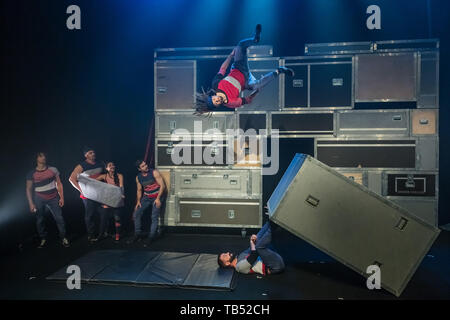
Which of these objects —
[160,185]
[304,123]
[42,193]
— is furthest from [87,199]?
[304,123]

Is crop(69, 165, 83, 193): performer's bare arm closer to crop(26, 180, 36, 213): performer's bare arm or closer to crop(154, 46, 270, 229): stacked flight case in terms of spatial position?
crop(26, 180, 36, 213): performer's bare arm

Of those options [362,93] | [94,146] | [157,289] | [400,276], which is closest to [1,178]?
[94,146]

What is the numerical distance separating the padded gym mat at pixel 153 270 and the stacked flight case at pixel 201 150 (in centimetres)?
112

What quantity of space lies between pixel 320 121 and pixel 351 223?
2.42 meters

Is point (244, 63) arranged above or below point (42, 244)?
above

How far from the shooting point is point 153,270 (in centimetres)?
362

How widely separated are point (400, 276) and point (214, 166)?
3.20 m

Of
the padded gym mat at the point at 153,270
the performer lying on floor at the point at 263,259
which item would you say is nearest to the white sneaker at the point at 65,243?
the padded gym mat at the point at 153,270

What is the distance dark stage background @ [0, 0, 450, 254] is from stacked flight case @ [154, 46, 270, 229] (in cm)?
60

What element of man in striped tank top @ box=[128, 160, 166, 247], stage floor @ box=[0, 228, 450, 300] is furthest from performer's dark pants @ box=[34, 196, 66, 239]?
man in striped tank top @ box=[128, 160, 166, 247]

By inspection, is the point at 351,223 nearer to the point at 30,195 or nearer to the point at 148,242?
the point at 148,242

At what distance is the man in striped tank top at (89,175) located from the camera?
4.77 metres

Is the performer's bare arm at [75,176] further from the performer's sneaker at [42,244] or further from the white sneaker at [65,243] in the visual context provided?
the performer's sneaker at [42,244]

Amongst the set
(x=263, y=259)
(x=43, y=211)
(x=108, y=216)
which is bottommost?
(x=263, y=259)
